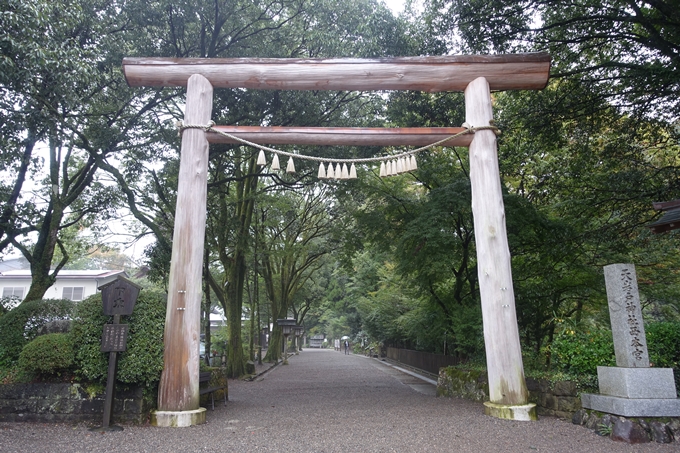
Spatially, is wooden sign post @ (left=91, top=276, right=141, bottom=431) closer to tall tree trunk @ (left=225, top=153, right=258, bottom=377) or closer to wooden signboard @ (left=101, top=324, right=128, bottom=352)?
wooden signboard @ (left=101, top=324, right=128, bottom=352)

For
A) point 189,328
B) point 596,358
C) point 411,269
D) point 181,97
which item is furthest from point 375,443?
point 181,97

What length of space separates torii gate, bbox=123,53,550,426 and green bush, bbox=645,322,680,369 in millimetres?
1886

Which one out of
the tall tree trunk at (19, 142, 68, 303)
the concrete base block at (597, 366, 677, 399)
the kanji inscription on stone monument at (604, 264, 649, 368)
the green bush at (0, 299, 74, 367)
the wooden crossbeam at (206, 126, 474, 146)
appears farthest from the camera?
the tall tree trunk at (19, 142, 68, 303)

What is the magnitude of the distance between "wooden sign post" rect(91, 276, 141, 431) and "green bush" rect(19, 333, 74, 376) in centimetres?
62

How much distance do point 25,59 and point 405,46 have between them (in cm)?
701

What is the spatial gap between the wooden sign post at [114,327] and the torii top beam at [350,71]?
10.4ft

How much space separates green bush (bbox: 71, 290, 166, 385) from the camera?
18.0 feet

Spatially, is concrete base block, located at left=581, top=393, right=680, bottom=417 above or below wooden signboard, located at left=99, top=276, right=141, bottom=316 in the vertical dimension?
below

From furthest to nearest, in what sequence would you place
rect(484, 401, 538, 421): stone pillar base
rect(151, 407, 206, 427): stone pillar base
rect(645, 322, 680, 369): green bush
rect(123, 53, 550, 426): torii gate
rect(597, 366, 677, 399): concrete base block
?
rect(645, 322, 680, 369): green bush
rect(123, 53, 550, 426): torii gate
rect(484, 401, 538, 421): stone pillar base
rect(151, 407, 206, 427): stone pillar base
rect(597, 366, 677, 399): concrete base block

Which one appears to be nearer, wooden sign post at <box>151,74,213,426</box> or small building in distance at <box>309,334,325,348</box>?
wooden sign post at <box>151,74,213,426</box>

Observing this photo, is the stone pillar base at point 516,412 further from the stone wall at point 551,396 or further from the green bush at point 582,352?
the green bush at point 582,352

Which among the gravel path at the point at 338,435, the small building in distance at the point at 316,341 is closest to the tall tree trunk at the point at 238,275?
the gravel path at the point at 338,435

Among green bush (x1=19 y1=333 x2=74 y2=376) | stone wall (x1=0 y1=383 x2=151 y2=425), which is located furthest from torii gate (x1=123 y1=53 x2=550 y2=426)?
green bush (x1=19 y1=333 x2=74 y2=376)

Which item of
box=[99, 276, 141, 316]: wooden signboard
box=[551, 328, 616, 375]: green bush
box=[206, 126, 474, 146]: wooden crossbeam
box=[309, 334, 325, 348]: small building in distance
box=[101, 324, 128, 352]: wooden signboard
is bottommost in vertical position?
box=[309, 334, 325, 348]: small building in distance
